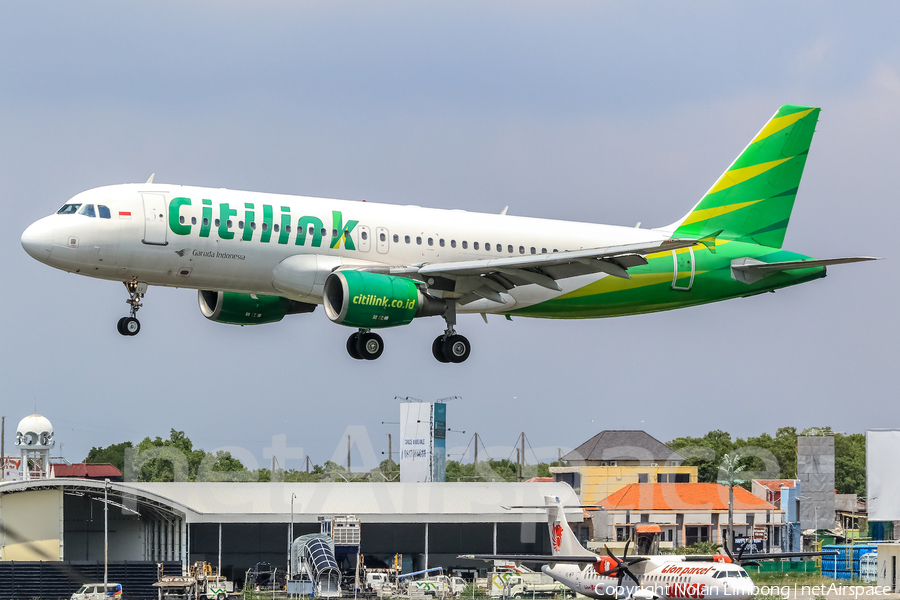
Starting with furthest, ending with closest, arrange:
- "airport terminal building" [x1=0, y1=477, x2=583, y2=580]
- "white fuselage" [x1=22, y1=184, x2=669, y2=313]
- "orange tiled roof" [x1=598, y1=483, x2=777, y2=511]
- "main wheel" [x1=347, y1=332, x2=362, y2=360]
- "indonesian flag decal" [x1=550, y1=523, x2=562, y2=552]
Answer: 1. "orange tiled roof" [x1=598, y1=483, x2=777, y2=511]
2. "airport terminal building" [x1=0, y1=477, x2=583, y2=580]
3. "indonesian flag decal" [x1=550, y1=523, x2=562, y2=552]
4. "main wheel" [x1=347, y1=332, x2=362, y2=360]
5. "white fuselage" [x1=22, y1=184, x2=669, y2=313]

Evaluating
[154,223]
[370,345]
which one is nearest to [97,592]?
[370,345]

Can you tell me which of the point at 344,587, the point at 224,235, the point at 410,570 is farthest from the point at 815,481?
the point at 224,235

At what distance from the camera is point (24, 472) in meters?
87.3

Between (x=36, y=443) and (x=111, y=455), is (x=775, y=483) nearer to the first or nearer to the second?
(x=36, y=443)

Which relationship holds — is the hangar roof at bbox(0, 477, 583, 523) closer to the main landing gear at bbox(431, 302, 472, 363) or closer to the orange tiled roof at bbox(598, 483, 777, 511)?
the orange tiled roof at bbox(598, 483, 777, 511)

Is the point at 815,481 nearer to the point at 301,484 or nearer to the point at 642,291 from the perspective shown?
the point at 301,484

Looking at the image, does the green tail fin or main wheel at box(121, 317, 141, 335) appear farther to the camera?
the green tail fin

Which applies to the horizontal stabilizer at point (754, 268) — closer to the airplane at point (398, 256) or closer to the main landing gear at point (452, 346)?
the airplane at point (398, 256)

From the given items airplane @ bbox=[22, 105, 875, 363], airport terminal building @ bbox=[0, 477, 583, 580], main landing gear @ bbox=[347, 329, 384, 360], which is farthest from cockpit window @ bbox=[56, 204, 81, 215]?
airport terminal building @ bbox=[0, 477, 583, 580]

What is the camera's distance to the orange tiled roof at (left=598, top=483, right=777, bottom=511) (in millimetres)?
98350

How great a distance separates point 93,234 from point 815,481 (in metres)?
73.5

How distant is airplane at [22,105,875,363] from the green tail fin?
0.09 m

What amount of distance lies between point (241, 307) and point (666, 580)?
23295 millimetres

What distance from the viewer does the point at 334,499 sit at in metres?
84.0
